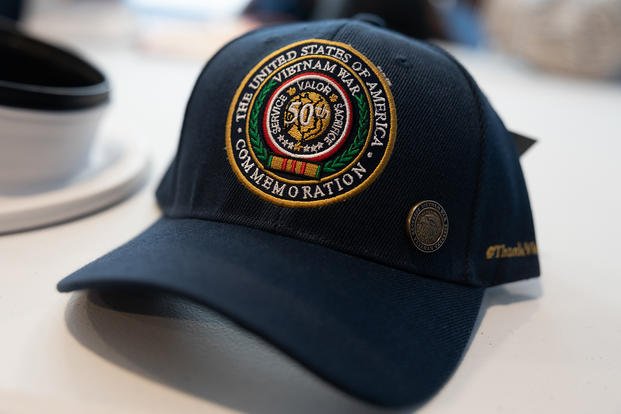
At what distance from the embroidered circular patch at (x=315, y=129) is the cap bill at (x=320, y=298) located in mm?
51

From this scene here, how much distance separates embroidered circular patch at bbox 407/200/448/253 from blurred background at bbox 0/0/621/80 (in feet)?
3.97

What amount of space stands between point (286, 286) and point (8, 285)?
28cm

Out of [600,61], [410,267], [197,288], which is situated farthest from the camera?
[600,61]

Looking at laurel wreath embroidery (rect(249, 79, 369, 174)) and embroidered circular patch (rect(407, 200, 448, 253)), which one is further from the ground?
laurel wreath embroidery (rect(249, 79, 369, 174))

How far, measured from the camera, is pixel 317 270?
0.49 m

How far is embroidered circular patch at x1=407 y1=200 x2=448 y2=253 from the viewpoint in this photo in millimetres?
538

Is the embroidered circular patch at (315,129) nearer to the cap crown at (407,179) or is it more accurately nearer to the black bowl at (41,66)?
the cap crown at (407,179)

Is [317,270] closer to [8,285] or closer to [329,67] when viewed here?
[329,67]

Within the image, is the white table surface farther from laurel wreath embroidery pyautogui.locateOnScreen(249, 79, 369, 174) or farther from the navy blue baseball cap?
laurel wreath embroidery pyautogui.locateOnScreen(249, 79, 369, 174)

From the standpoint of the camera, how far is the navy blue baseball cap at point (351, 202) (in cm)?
46

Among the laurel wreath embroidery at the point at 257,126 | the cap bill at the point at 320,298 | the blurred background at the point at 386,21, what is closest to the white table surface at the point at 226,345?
the cap bill at the point at 320,298

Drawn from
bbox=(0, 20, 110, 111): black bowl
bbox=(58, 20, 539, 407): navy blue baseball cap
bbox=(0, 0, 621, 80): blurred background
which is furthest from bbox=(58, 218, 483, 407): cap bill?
bbox=(0, 0, 621, 80): blurred background

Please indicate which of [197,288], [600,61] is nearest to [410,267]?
[197,288]

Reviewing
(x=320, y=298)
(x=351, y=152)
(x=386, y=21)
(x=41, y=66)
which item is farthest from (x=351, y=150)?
(x=386, y=21)
